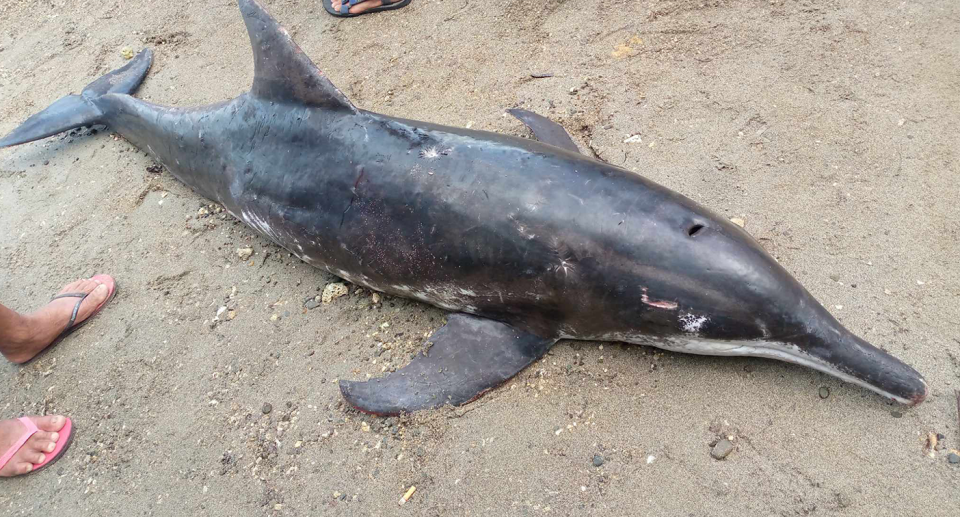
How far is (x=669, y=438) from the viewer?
276 centimetres

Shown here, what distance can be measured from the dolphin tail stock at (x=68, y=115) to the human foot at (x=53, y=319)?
6.50 feet

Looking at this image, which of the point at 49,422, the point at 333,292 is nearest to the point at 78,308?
the point at 49,422

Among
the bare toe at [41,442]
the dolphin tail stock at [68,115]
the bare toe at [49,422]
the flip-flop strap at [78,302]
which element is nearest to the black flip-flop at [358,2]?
the dolphin tail stock at [68,115]

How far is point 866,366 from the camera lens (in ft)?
8.46

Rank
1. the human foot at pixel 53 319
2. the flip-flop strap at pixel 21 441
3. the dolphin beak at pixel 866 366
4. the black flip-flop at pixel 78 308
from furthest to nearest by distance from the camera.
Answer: the black flip-flop at pixel 78 308
the human foot at pixel 53 319
the flip-flop strap at pixel 21 441
the dolphin beak at pixel 866 366

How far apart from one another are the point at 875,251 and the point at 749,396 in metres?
1.19

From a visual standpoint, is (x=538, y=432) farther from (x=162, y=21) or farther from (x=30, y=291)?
(x=162, y=21)

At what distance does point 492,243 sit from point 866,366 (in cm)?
179

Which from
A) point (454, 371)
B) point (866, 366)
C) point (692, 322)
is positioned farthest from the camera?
point (454, 371)

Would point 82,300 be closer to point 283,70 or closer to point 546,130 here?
point 283,70

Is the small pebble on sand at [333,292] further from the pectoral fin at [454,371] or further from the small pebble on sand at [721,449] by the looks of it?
the small pebble on sand at [721,449]

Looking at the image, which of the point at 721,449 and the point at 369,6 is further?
the point at 369,6

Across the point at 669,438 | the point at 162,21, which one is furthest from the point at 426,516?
the point at 162,21

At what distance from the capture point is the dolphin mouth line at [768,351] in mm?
2635
